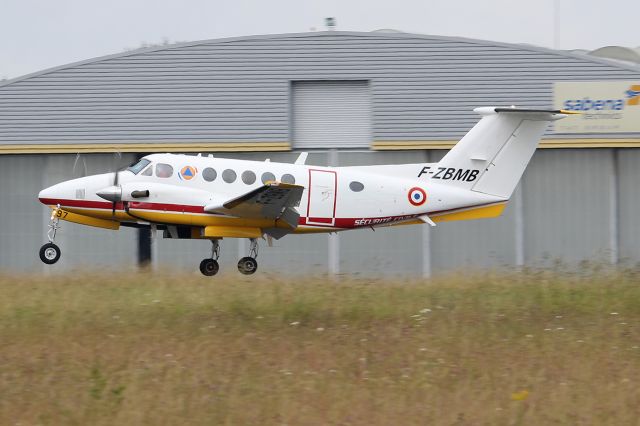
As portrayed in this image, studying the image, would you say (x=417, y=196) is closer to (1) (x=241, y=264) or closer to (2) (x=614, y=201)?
(1) (x=241, y=264)

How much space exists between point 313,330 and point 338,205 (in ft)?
16.0

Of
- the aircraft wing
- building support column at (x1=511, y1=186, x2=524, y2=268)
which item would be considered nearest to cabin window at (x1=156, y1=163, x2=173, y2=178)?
the aircraft wing

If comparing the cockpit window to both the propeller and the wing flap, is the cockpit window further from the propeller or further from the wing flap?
the wing flap

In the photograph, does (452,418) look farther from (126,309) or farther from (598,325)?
(126,309)

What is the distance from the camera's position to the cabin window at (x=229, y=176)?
1889cm

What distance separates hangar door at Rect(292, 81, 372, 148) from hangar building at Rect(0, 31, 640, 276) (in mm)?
31

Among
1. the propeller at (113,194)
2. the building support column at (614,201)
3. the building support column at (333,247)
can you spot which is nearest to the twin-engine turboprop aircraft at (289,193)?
the propeller at (113,194)

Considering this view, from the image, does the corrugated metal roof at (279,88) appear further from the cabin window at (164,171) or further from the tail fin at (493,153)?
the cabin window at (164,171)

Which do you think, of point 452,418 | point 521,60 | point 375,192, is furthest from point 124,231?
point 452,418

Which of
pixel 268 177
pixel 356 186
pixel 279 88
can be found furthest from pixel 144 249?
pixel 356 186

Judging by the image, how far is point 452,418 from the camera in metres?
10.4

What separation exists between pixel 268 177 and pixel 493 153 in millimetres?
4743

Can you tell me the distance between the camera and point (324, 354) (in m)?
13.3

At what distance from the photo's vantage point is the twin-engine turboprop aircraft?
18.5 meters
